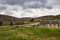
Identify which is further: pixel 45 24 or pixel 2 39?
pixel 45 24

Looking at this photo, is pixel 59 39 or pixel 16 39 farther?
pixel 59 39

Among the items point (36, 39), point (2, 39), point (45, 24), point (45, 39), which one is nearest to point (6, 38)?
point (2, 39)

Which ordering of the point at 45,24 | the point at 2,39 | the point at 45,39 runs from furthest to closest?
the point at 45,24
the point at 45,39
the point at 2,39

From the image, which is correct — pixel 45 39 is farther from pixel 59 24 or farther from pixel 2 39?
pixel 59 24

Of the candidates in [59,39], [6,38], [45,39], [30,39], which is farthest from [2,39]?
[59,39]

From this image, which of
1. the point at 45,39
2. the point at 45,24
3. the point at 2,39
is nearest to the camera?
the point at 2,39

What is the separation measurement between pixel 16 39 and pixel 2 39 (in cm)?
389

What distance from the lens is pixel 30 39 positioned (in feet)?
160

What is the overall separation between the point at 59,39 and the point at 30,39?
962 cm

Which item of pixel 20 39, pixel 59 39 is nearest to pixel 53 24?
pixel 59 39

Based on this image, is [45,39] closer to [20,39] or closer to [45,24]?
[20,39]

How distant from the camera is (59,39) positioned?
52.2 m

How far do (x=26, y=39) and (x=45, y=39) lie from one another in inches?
255

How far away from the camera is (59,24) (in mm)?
100688
